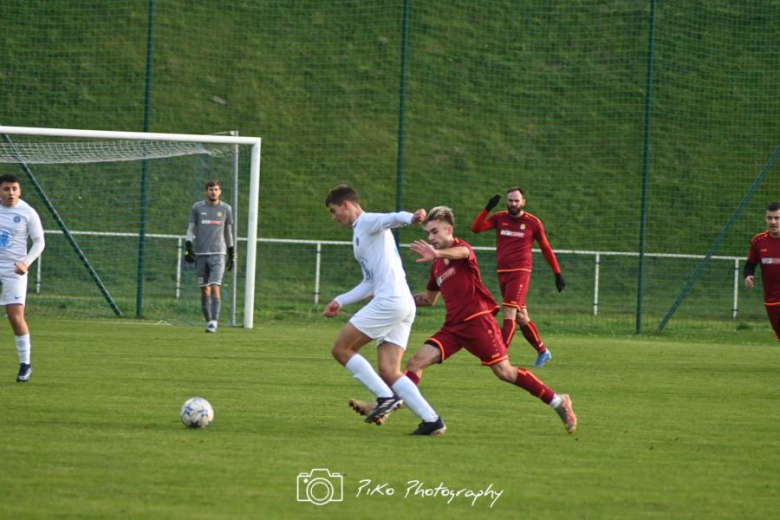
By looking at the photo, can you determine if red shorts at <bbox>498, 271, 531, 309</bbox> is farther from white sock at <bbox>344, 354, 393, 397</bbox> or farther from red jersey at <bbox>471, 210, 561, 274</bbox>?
Result: white sock at <bbox>344, 354, 393, 397</bbox>

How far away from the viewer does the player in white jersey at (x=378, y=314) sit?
319 inches

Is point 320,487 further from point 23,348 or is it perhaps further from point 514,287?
point 514,287

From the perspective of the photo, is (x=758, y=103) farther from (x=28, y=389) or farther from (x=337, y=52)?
(x=28, y=389)

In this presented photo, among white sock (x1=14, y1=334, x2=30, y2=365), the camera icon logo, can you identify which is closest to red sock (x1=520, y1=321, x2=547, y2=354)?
white sock (x1=14, y1=334, x2=30, y2=365)

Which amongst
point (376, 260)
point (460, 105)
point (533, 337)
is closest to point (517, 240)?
point (533, 337)

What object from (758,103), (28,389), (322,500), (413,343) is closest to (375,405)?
(322,500)

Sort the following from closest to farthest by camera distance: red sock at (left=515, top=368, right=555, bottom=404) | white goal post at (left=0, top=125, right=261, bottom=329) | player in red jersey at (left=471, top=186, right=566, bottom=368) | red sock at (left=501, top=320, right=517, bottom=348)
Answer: red sock at (left=515, top=368, right=555, bottom=404)
red sock at (left=501, top=320, right=517, bottom=348)
player in red jersey at (left=471, top=186, right=566, bottom=368)
white goal post at (left=0, top=125, right=261, bottom=329)

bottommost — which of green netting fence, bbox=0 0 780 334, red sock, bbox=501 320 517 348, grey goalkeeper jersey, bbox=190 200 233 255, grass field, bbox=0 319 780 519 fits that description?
grass field, bbox=0 319 780 519

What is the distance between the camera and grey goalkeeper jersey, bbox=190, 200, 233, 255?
17.0 metres

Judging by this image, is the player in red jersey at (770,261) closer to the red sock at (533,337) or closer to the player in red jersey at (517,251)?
the player in red jersey at (517,251)

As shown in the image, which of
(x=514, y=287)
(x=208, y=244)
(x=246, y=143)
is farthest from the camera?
(x=246, y=143)

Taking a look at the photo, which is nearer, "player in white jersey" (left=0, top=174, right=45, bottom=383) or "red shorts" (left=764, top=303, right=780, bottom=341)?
"player in white jersey" (left=0, top=174, right=45, bottom=383)

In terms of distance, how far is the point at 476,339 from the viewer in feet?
28.1

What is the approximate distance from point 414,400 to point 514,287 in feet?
19.0
